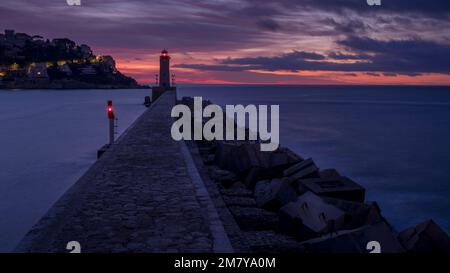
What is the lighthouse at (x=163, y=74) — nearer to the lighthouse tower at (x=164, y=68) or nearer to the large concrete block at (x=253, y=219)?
the lighthouse tower at (x=164, y=68)

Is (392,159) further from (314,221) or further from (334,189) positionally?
(314,221)

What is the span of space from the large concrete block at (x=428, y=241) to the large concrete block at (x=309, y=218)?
3.29 feet

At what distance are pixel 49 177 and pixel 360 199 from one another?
11259mm

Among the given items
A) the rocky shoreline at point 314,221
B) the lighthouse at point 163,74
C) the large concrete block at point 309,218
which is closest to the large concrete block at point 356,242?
the rocky shoreline at point 314,221

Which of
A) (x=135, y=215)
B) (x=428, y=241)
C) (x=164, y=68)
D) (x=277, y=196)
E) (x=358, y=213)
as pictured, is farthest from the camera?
(x=164, y=68)

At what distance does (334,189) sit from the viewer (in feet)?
26.1

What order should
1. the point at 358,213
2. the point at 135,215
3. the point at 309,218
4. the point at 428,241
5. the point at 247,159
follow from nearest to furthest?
Answer: the point at 135,215 → the point at 428,241 → the point at 309,218 → the point at 358,213 → the point at 247,159

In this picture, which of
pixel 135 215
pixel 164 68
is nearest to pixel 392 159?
pixel 135 215

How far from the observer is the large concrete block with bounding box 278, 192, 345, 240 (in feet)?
19.6

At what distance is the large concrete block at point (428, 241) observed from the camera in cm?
596

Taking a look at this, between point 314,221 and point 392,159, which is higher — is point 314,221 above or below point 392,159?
above

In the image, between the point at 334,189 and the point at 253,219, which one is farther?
the point at 334,189

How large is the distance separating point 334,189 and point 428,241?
7.05 feet
